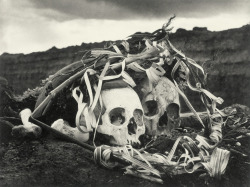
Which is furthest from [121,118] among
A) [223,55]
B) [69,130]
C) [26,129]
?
[223,55]

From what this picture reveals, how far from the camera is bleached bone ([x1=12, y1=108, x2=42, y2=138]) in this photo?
2998 millimetres

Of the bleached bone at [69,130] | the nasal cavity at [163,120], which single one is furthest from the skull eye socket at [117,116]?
the nasal cavity at [163,120]

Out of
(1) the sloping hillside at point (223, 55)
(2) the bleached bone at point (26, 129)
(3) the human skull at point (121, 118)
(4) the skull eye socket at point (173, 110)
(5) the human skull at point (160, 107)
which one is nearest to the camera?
(3) the human skull at point (121, 118)

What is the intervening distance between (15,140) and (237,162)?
1559 mm

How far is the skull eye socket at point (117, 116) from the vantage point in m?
2.92

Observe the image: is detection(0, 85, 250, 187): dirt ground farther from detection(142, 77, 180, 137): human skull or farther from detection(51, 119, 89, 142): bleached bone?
detection(142, 77, 180, 137): human skull

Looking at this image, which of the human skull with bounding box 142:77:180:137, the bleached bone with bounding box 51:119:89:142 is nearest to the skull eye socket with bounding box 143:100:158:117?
the human skull with bounding box 142:77:180:137

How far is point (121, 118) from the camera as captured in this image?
294cm

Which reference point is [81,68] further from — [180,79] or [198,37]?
[198,37]

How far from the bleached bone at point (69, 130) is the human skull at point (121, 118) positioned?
4.8 inches

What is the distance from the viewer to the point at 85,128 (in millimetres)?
2895

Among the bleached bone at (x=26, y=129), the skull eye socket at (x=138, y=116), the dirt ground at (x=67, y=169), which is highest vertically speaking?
the skull eye socket at (x=138, y=116)

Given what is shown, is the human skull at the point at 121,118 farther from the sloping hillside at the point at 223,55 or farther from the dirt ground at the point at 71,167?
the sloping hillside at the point at 223,55

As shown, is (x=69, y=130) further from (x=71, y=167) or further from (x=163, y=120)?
(x=163, y=120)
